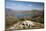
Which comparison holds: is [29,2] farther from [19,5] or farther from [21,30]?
[21,30]

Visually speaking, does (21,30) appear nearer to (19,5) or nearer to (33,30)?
(33,30)

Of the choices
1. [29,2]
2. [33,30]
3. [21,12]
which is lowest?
[33,30]
